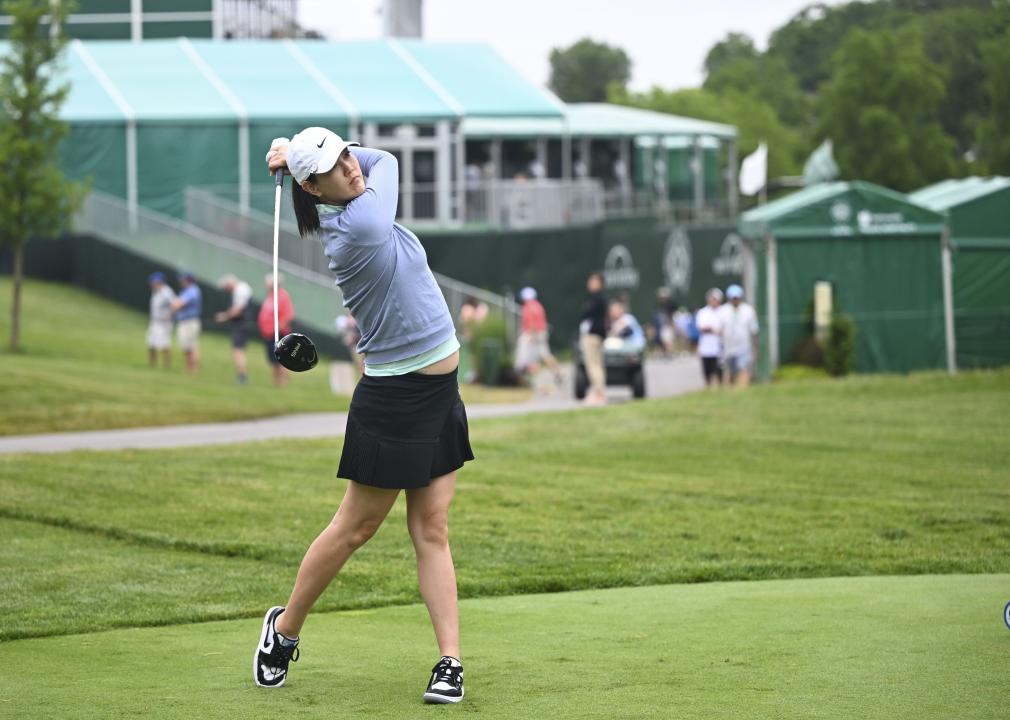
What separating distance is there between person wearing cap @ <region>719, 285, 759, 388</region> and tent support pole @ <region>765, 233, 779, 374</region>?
1592 mm

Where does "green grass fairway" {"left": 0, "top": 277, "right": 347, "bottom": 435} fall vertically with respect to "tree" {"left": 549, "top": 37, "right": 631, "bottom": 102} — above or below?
below

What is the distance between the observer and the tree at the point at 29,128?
1065 inches

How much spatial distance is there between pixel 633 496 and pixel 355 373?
18127 millimetres

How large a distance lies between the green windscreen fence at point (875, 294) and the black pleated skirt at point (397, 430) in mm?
21599

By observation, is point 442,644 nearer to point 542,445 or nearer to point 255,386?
point 542,445

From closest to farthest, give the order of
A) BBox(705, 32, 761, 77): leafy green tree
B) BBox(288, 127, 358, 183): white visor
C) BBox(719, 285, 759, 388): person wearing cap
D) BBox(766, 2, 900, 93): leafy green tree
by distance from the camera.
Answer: BBox(288, 127, 358, 183): white visor
BBox(719, 285, 759, 388): person wearing cap
BBox(766, 2, 900, 93): leafy green tree
BBox(705, 32, 761, 77): leafy green tree

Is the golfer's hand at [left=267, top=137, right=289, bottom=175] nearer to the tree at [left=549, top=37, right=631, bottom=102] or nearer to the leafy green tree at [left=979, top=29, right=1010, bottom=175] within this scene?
the leafy green tree at [left=979, top=29, right=1010, bottom=175]

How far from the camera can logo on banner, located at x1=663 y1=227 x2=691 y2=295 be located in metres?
43.5

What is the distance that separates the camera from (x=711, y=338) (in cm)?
2453

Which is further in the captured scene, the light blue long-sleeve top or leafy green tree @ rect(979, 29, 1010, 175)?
leafy green tree @ rect(979, 29, 1010, 175)

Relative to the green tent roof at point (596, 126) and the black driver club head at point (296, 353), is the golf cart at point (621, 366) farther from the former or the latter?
the green tent roof at point (596, 126)

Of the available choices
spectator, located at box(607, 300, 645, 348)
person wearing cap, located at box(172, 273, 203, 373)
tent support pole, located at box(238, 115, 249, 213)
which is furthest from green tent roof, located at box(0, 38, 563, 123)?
spectator, located at box(607, 300, 645, 348)

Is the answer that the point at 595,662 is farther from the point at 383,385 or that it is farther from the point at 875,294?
the point at 875,294

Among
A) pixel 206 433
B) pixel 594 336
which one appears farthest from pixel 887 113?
pixel 206 433
